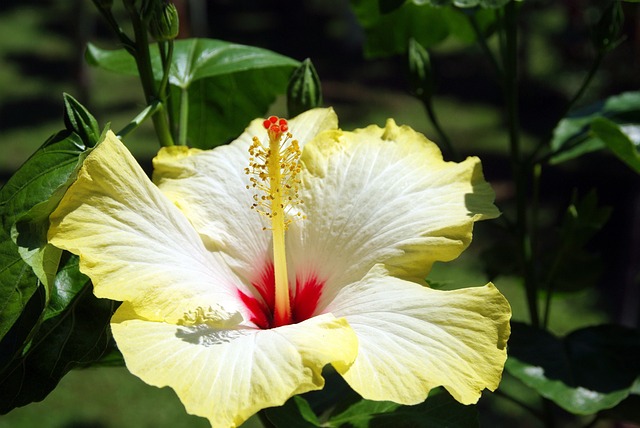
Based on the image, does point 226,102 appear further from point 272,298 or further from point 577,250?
point 577,250

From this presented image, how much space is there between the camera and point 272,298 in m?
1.36

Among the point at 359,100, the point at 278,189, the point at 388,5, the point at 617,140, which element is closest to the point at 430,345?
the point at 278,189

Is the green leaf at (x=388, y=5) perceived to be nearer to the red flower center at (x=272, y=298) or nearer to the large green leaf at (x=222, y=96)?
the large green leaf at (x=222, y=96)

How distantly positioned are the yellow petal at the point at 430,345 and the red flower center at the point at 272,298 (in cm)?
20

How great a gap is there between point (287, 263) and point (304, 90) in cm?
31

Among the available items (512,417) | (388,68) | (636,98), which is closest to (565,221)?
(636,98)

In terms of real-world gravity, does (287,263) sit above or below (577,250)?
above

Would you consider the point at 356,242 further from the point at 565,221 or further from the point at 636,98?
the point at 636,98

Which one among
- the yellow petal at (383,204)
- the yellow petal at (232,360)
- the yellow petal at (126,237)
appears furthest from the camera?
the yellow petal at (383,204)

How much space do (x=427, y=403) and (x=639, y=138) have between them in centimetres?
85

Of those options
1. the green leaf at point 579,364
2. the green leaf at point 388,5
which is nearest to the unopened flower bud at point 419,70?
the green leaf at point 388,5

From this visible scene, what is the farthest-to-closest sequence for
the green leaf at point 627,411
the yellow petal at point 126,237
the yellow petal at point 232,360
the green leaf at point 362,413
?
the green leaf at point 627,411 < the green leaf at point 362,413 < the yellow petal at point 126,237 < the yellow petal at point 232,360

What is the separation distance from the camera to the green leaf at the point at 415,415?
4.10ft

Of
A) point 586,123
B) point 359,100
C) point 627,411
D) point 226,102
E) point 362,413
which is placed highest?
point 226,102
